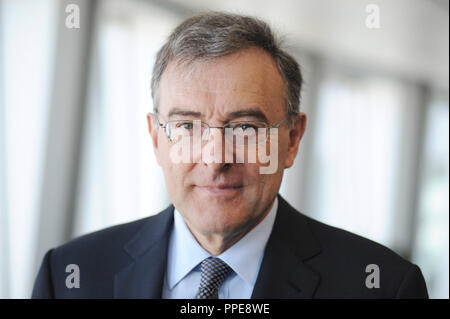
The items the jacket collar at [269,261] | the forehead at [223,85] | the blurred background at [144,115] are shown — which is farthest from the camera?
the blurred background at [144,115]

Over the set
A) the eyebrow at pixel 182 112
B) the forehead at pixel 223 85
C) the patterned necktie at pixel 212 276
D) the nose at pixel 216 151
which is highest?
the forehead at pixel 223 85

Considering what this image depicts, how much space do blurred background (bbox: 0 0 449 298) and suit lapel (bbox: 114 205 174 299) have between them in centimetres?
70

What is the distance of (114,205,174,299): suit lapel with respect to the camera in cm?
128

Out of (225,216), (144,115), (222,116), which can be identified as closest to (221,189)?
(225,216)

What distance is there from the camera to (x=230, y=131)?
3.74ft

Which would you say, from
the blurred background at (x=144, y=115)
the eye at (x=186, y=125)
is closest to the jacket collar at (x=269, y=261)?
the eye at (x=186, y=125)

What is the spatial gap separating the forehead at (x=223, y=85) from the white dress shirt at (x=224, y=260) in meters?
0.37

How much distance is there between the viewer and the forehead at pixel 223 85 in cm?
113

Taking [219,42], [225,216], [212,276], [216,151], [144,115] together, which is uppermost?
[219,42]

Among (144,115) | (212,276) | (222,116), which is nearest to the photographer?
(222,116)

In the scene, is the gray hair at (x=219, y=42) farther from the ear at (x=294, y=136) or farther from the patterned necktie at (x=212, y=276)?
the patterned necktie at (x=212, y=276)

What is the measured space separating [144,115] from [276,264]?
67.9 inches

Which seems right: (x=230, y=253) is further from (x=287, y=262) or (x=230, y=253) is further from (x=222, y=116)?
(x=222, y=116)

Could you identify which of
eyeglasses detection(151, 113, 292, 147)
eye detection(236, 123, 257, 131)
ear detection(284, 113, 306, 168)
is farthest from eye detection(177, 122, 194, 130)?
ear detection(284, 113, 306, 168)
